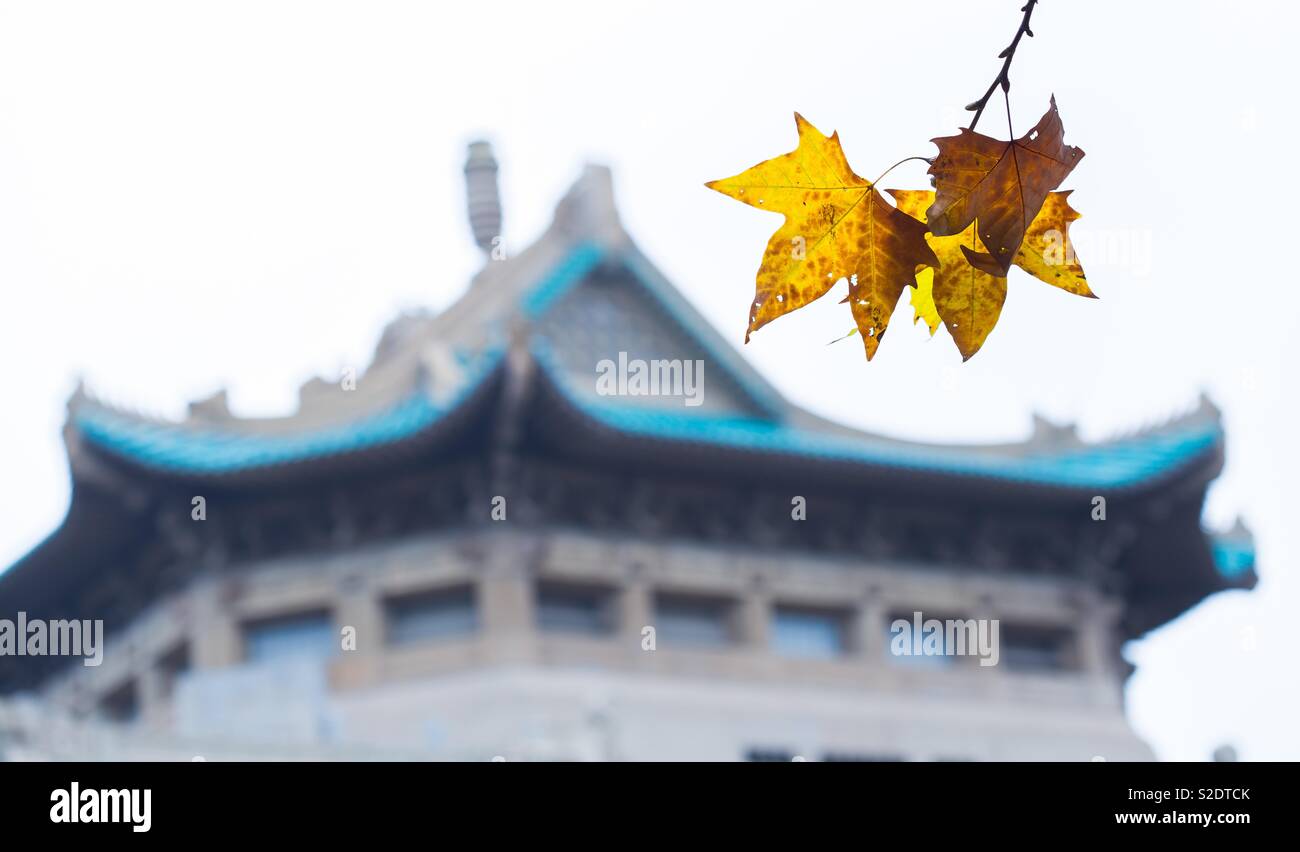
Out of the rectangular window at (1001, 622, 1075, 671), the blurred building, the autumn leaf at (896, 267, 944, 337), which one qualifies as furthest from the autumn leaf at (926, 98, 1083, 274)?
the rectangular window at (1001, 622, 1075, 671)

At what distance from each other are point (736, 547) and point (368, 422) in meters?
2.91

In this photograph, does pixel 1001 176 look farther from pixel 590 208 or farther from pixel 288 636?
pixel 590 208

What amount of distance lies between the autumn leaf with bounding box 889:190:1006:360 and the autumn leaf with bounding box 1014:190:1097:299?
46 millimetres

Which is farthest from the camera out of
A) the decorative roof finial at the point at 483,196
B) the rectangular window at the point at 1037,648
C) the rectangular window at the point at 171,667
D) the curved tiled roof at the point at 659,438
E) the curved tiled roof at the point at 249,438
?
the decorative roof finial at the point at 483,196

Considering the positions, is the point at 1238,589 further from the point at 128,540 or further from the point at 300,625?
the point at 128,540

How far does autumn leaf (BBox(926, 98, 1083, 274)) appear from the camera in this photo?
104 inches

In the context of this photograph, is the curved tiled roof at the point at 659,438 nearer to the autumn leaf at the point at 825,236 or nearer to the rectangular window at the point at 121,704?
the rectangular window at the point at 121,704

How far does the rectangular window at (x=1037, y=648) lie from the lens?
17.3 metres

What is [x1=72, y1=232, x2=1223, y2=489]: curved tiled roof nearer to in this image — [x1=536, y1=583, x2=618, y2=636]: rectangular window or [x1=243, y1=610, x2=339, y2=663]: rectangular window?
[x1=243, y1=610, x2=339, y2=663]: rectangular window

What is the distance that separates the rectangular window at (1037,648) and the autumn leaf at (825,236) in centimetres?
1482

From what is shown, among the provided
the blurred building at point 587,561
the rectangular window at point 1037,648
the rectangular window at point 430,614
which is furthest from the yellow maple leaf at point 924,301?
the rectangular window at point 1037,648
